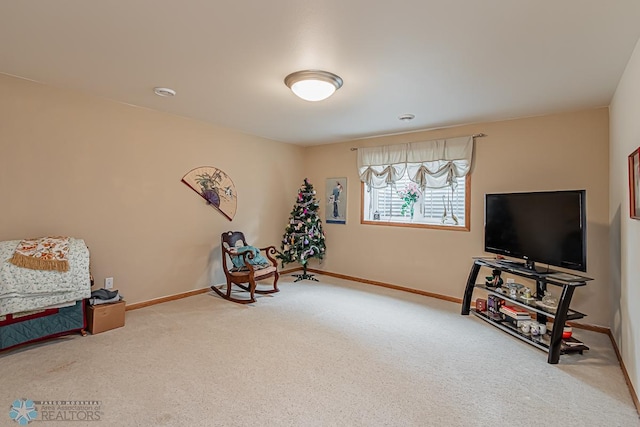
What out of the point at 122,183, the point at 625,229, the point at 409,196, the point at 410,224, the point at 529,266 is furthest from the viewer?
the point at 409,196

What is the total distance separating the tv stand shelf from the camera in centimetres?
265

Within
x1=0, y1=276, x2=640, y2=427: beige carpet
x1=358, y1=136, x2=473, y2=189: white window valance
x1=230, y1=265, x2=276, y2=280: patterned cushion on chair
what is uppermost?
x1=358, y1=136, x2=473, y2=189: white window valance

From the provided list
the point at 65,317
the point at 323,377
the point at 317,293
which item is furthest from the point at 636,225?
the point at 65,317

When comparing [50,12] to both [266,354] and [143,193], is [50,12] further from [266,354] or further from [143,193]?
[266,354]

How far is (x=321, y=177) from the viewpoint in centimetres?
590

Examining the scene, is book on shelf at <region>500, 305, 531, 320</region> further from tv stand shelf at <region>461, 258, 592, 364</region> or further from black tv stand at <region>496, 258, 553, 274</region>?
black tv stand at <region>496, 258, 553, 274</region>

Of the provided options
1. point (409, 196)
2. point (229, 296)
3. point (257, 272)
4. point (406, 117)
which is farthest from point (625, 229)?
point (229, 296)

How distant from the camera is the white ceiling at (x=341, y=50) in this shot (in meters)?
1.84

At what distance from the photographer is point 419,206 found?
4816 mm

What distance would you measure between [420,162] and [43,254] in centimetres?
447

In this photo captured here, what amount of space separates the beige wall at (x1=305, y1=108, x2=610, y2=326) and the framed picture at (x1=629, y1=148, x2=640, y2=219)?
136 cm

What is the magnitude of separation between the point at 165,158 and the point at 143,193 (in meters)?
0.53

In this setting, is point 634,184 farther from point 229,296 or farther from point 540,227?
point 229,296

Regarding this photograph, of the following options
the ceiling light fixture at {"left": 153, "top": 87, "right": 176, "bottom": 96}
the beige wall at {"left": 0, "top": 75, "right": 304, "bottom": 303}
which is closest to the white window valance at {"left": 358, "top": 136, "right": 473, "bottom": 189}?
the beige wall at {"left": 0, "top": 75, "right": 304, "bottom": 303}
